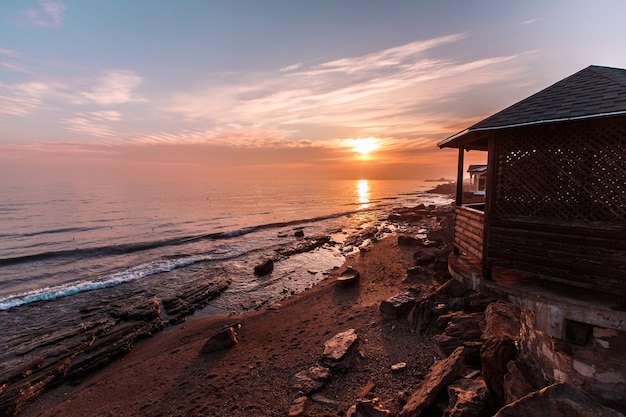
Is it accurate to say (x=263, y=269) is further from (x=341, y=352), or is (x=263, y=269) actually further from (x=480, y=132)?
(x=480, y=132)

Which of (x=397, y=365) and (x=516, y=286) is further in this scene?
(x=397, y=365)

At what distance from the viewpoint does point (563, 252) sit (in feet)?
19.0

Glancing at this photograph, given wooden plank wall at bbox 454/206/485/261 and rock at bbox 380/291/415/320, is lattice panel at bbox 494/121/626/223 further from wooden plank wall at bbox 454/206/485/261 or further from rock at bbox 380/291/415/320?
rock at bbox 380/291/415/320

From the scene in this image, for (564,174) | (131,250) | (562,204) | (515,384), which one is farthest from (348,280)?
(131,250)

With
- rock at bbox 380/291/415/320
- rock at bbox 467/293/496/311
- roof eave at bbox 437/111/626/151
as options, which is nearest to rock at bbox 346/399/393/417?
rock at bbox 380/291/415/320

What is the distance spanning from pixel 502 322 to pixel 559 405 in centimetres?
329

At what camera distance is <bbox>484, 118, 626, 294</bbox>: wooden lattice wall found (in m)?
5.26

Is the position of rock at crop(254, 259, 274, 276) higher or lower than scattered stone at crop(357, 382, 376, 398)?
lower

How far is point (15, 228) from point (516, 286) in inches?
2025

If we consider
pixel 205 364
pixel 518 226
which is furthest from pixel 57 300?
pixel 518 226

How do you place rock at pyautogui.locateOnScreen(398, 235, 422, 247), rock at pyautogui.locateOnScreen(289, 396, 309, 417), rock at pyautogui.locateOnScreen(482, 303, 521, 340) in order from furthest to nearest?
1. rock at pyautogui.locateOnScreen(398, 235, 422, 247)
2. rock at pyautogui.locateOnScreen(482, 303, 521, 340)
3. rock at pyautogui.locateOnScreen(289, 396, 309, 417)

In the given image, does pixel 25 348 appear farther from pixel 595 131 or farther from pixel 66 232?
pixel 66 232

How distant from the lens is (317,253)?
24969 millimetres

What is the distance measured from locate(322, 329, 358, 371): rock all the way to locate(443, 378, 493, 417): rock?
9.90 ft
